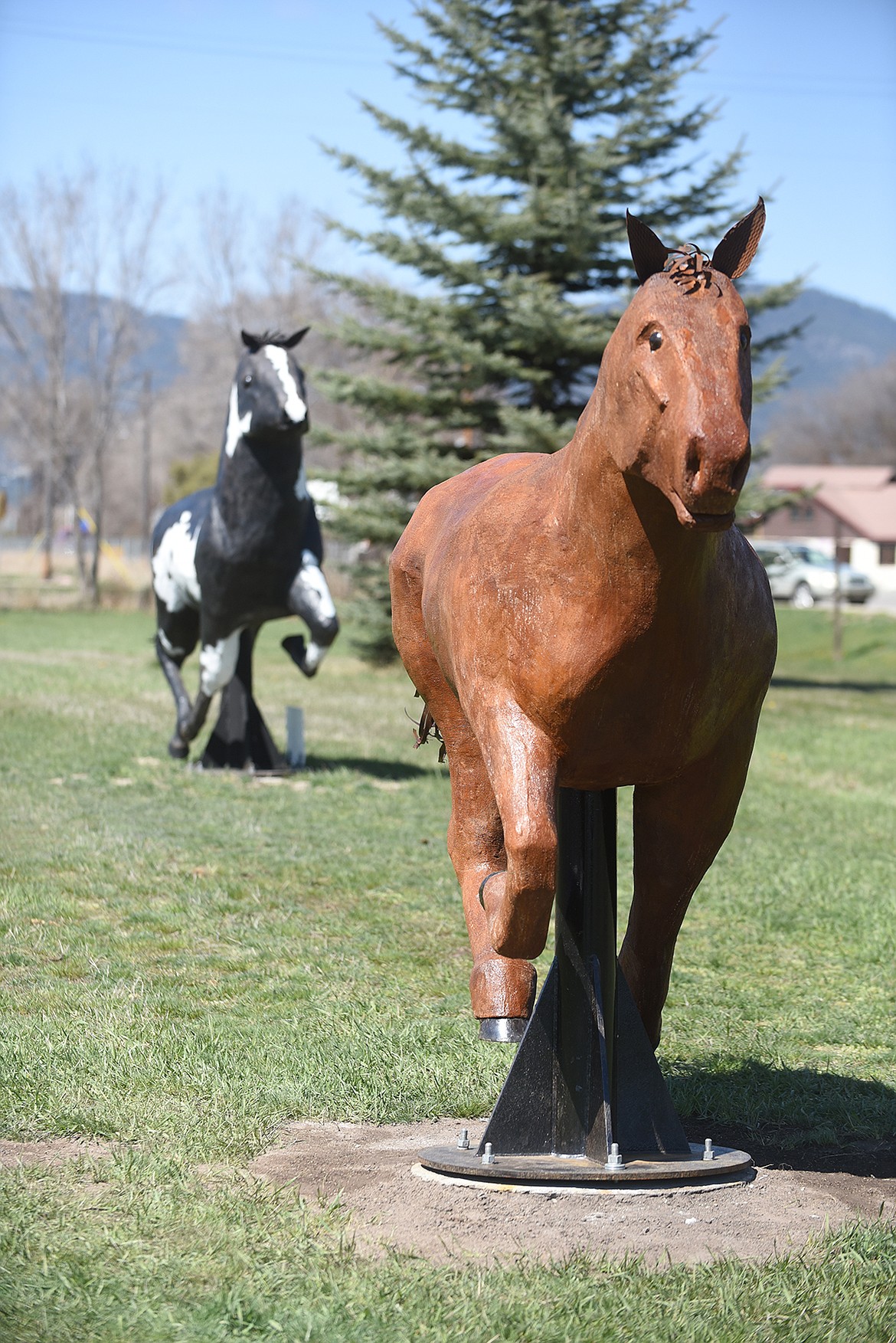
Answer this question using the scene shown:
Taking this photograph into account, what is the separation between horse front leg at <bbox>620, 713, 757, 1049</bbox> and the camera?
12.2 feet

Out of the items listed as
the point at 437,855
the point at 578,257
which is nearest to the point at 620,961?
the point at 437,855

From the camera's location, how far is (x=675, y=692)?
345cm

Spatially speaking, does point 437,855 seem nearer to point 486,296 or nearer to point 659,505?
point 659,505

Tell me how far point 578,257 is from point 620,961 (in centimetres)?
1539

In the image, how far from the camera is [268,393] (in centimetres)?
928

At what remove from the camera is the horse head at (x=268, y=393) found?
30.2 ft

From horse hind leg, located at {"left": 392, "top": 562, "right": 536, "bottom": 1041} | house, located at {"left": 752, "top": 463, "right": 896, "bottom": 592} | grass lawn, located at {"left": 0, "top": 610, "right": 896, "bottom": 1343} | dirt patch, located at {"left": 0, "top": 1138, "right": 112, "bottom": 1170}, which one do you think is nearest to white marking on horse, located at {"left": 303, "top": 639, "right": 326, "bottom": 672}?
grass lawn, located at {"left": 0, "top": 610, "right": 896, "bottom": 1343}

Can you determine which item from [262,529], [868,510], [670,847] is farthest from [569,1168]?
[868,510]

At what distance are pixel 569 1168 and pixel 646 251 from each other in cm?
218

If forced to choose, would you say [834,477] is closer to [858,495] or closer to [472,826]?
[858,495]

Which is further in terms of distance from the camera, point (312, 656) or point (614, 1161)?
point (312, 656)

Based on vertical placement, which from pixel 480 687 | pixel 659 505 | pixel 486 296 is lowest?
pixel 480 687

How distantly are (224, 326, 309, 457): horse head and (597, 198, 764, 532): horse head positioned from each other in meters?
6.22

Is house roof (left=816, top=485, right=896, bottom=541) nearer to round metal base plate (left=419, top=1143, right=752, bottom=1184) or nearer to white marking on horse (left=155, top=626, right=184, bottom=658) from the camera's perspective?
white marking on horse (left=155, top=626, right=184, bottom=658)
